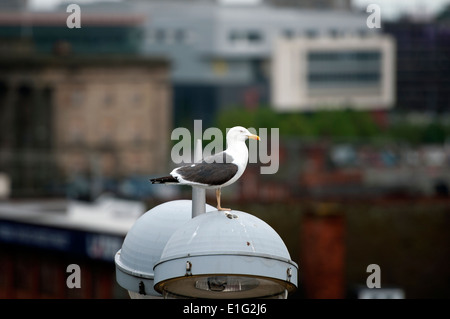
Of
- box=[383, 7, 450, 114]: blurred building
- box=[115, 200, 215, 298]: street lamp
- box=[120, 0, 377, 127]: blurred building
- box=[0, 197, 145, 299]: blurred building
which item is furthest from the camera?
box=[120, 0, 377, 127]: blurred building

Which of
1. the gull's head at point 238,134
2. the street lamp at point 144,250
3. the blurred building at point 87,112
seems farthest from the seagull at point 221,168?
the blurred building at point 87,112

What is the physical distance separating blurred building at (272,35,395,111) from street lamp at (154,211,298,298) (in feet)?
488

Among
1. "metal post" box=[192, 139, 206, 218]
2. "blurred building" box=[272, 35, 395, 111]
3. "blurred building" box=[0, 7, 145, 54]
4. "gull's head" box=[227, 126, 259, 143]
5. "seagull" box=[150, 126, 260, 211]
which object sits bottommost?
"metal post" box=[192, 139, 206, 218]

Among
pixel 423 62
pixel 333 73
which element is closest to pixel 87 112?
pixel 423 62

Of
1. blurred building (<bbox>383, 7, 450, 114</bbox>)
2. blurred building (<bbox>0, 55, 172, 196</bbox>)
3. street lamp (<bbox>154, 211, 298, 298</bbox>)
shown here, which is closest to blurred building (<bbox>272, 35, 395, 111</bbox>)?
blurred building (<bbox>383, 7, 450, 114</bbox>)

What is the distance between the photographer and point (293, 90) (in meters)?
161

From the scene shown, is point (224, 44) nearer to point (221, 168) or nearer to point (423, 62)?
point (423, 62)

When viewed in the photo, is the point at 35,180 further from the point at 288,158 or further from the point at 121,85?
the point at 288,158

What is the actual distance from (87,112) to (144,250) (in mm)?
110468

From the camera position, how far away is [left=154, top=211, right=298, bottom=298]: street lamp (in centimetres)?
918

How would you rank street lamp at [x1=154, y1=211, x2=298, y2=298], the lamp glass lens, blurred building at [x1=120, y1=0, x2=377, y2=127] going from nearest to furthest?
street lamp at [x1=154, y1=211, x2=298, y2=298] → the lamp glass lens → blurred building at [x1=120, y1=0, x2=377, y2=127]

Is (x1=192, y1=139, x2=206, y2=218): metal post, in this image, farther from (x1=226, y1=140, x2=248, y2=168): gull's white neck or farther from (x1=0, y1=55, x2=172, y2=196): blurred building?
(x1=0, y1=55, x2=172, y2=196): blurred building

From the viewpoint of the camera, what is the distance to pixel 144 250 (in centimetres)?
1112

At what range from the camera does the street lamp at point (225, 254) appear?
30.1 feet
